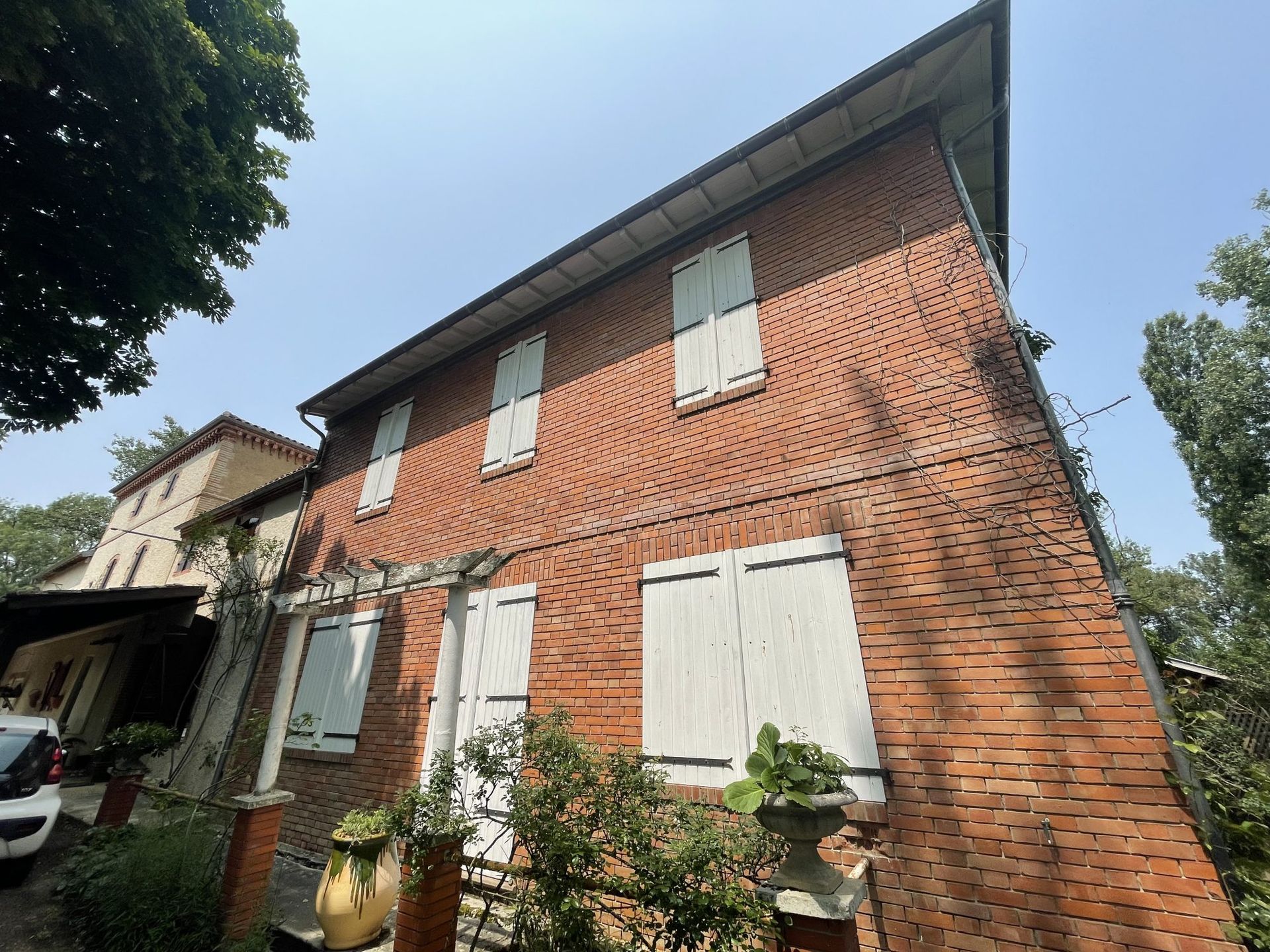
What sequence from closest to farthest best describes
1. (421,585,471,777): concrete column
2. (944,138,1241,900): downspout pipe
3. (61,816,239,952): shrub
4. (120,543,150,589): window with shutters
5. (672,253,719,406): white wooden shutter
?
(944,138,1241,900): downspout pipe → (61,816,239,952): shrub → (421,585,471,777): concrete column → (672,253,719,406): white wooden shutter → (120,543,150,589): window with shutters

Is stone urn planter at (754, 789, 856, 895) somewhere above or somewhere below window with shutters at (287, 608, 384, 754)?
below

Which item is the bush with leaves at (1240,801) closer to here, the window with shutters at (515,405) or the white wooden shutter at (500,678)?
the white wooden shutter at (500,678)

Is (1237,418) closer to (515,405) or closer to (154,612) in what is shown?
(515,405)

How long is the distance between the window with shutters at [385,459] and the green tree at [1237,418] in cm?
2146

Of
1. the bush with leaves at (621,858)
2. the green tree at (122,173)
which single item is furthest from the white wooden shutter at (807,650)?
the green tree at (122,173)

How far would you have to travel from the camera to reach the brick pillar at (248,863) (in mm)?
4227

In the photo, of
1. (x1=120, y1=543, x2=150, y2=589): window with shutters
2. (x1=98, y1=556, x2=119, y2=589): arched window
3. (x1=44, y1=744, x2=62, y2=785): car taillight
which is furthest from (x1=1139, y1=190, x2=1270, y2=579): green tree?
(x1=98, y1=556, x2=119, y2=589): arched window

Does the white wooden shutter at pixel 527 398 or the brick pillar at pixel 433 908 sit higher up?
the white wooden shutter at pixel 527 398

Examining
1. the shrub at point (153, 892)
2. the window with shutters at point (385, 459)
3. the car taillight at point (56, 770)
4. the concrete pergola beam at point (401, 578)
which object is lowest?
the shrub at point (153, 892)

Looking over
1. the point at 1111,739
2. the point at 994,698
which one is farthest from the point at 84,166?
the point at 1111,739

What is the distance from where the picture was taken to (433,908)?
335cm

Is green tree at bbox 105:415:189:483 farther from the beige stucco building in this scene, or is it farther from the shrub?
the shrub

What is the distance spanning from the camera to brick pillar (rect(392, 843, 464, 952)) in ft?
10.8

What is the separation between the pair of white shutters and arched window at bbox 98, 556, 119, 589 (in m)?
20.8
